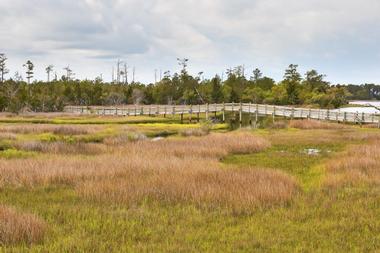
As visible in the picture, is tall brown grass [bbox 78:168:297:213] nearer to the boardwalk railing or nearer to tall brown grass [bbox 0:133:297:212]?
tall brown grass [bbox 0:133:297:212]

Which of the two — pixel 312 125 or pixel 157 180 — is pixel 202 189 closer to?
pixel 157 180

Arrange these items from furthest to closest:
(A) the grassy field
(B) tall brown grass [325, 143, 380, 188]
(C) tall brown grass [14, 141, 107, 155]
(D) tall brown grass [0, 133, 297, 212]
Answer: (C) tall brown grass [14, 141, 107, 155]
(B) tall brown grass [325, 143, 380, 188]
(D) tall brown grass [0, 133, 297, 212]
(A) the grassy field

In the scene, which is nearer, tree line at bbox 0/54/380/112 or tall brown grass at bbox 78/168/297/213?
tall brown grass at bbox 78/168/297/213

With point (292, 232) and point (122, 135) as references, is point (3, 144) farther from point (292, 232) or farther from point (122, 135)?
point (292, 232)

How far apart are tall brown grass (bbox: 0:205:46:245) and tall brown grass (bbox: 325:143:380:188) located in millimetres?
8728

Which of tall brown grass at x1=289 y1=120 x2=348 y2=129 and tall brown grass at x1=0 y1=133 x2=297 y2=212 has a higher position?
tall brown grass at x1=289 y1=120 x2=348 y2=129

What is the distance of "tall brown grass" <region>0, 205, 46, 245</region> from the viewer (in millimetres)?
8398

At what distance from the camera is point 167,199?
11930 millimetres

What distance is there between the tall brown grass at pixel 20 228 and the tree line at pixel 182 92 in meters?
64.6

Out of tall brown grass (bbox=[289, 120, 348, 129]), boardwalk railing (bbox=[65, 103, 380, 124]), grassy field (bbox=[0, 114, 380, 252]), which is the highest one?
boardwalk railing (bbox=[65, 103, 380, 124])

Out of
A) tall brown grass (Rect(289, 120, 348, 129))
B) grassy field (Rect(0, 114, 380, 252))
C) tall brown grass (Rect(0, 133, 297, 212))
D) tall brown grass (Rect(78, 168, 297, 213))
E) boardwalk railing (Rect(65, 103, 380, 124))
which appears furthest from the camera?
boardwalk railing (Rect(65, 103, 380, 124))

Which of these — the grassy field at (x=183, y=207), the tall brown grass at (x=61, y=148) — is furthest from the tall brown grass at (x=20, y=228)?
the tall brown grass at (x=61, y=148)

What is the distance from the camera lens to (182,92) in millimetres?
108938

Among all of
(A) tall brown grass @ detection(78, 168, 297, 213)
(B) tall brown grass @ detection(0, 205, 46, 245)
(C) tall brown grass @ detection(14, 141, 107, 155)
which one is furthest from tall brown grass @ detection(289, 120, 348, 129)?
(B) tall brown grass @ detection(0, 205, 46, 245)
